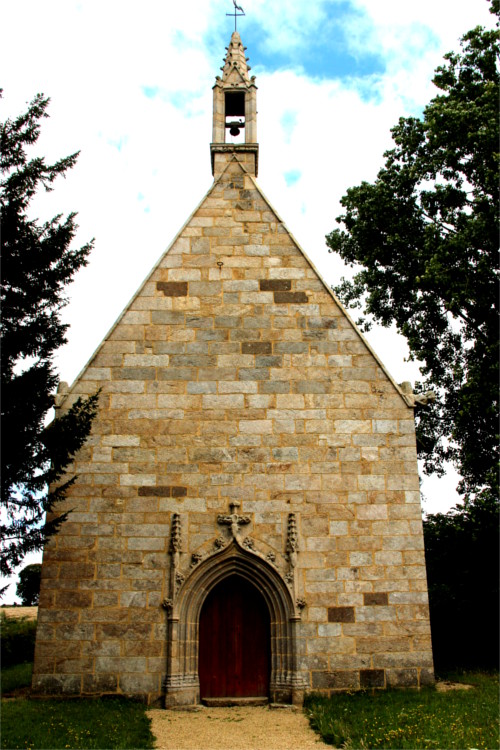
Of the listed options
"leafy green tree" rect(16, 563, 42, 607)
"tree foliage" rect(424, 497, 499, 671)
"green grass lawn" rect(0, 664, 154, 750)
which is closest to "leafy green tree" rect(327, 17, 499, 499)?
"tree foliage" rect(424, 497, 499, 671)

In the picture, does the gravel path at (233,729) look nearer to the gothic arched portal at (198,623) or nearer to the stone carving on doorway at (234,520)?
the gothic arched portal at (198,623)

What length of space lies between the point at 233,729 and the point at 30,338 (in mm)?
5490

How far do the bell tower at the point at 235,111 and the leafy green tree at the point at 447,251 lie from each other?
3.93 metres

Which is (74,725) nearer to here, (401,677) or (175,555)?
(175,555)

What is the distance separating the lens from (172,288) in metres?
11.4

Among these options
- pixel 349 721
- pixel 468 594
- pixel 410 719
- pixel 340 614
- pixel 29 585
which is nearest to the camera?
pixel 410 719

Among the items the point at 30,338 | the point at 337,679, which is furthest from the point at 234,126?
the point at 337,679

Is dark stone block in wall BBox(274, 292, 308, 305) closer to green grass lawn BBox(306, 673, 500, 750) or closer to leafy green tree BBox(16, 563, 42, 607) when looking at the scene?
green grass lawn BBox(306, 673, 500, 750)

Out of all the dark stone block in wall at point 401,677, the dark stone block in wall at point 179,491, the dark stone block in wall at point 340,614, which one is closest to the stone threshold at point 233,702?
the dark stone block in wall at point 340,614

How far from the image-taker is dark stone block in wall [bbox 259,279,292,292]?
11.5 metres

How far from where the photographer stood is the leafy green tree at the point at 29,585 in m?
19.2

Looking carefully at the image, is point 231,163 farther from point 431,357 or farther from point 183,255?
point 431,357

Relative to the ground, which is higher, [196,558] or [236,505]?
[236,505]

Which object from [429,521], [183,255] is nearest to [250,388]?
[183,255]
